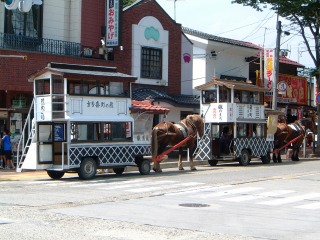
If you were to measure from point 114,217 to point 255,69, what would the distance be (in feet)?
109

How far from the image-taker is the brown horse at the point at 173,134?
24531 millimetres

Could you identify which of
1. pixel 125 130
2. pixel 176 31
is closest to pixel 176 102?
pixel 176 31

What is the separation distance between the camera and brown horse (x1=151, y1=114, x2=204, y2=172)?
2453 centimetres

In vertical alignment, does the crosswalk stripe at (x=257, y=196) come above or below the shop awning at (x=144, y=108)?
below

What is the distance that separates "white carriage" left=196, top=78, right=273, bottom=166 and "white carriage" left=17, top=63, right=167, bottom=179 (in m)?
6.54

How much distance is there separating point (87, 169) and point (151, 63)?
46.6ft

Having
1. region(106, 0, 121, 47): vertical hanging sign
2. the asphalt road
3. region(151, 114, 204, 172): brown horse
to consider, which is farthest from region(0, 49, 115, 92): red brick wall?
region(151, 114, 204, 172): brown horse

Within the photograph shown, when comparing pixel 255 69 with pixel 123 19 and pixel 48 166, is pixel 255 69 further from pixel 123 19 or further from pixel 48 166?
pixel 48 166

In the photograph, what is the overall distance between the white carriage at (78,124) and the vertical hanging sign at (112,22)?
27.3 ft

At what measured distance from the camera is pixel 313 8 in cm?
3612

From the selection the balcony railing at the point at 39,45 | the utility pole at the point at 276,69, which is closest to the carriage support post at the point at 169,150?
the balcony railing at the point at 39,45

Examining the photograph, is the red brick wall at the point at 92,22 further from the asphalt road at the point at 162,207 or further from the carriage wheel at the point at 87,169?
the carriage wheel at the point at 87,169

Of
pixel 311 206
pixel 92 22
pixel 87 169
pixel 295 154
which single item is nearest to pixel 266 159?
pixel 295 154

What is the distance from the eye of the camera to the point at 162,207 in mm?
14180
